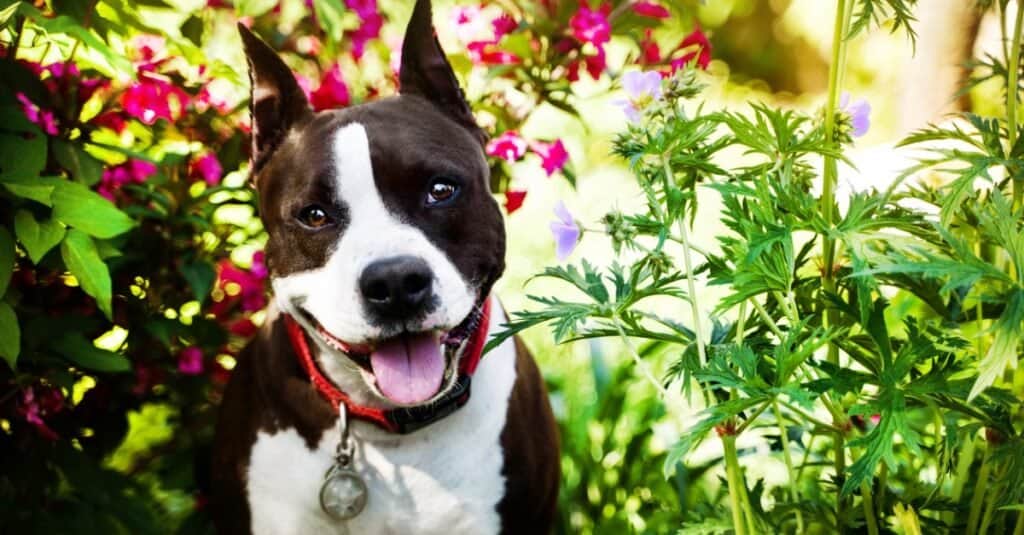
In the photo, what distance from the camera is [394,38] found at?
3.00 m

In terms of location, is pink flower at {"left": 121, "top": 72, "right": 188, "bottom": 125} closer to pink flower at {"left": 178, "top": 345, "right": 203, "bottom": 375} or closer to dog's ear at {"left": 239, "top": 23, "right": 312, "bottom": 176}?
dog's ear at {"left": 239, "top": 23, "right": 312, "bottom": 176}

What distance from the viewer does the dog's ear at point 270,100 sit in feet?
7.15

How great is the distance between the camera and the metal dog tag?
211cm

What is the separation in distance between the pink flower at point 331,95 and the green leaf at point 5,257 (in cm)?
98

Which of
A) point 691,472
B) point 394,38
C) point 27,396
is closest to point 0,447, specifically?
point 27,396

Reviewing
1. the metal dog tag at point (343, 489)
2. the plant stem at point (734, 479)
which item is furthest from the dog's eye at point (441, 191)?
the plant stem at point (734, 479)

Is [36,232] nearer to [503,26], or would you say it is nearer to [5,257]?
[5,257]

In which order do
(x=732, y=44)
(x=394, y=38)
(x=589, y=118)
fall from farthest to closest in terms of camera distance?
(x=732, y=44) → (x=589, y=118) → (x=394, y=38)

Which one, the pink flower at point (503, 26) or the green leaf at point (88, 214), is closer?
the green leaf at point (88, 214)

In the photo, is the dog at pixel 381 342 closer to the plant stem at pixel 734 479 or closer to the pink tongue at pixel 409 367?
the pink tongue at pixel 409 367

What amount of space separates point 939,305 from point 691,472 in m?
1.18

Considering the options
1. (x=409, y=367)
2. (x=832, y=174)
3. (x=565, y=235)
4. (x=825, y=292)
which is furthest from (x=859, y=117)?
(x=409, y=367)

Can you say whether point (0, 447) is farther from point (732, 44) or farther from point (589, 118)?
point (732, 44)

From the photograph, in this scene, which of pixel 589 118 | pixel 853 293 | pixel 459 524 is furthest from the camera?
pixel 589 118
